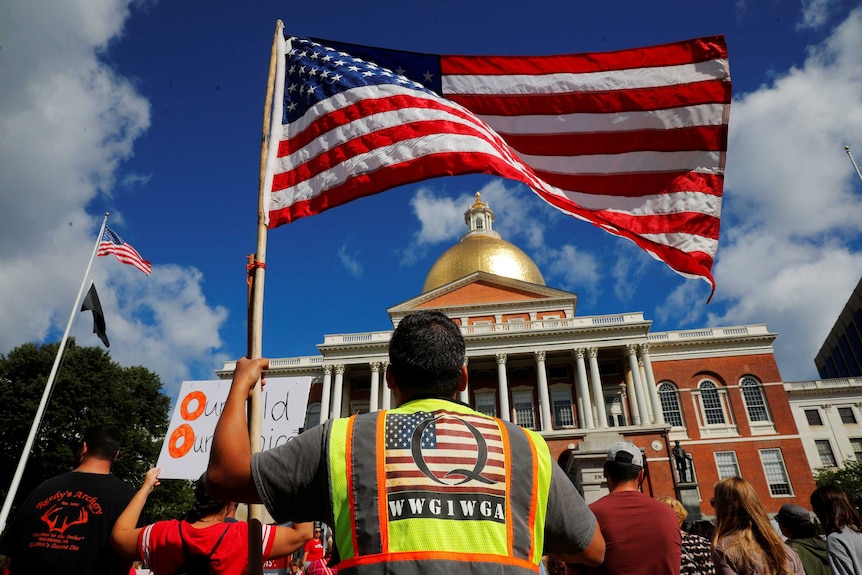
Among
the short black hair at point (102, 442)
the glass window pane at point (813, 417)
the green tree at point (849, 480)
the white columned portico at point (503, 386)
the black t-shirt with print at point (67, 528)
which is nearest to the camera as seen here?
the black t-shirt with print at point (67, 528)

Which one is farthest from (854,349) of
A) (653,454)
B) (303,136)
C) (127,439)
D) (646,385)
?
(303,136)

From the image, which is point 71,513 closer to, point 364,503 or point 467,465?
point 364,503

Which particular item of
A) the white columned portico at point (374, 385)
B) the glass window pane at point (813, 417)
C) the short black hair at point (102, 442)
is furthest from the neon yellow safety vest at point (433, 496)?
the glass window pane at point (813, 417)

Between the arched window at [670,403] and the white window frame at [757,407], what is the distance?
4312 millimetres

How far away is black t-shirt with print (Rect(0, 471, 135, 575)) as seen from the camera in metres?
3.56

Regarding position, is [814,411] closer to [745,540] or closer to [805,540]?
[805,540]

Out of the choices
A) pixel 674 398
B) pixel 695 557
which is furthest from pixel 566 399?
pixel 695 557

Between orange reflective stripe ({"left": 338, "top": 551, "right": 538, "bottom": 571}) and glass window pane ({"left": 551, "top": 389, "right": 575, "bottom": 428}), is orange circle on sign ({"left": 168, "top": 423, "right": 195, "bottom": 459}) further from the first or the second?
glass window pane ({"left": 551, "top": 389, "right": 575, "bottom": 428})

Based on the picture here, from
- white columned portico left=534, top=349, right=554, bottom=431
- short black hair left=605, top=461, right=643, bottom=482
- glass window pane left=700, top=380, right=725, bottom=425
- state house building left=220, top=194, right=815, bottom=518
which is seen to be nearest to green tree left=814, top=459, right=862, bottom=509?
state house building left=220, top=194, right=815, bottom=518

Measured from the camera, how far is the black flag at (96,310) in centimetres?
1688

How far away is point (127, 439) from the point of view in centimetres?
3139

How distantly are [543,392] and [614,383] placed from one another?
6.33 metres

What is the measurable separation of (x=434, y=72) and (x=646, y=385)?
3717cm

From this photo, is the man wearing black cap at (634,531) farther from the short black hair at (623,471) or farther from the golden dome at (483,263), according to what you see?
the golden dome at (483,263)
